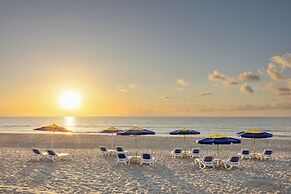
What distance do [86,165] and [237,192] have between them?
7.53 m

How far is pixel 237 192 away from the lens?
31.4ft

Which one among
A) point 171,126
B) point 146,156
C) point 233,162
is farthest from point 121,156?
point 171,126

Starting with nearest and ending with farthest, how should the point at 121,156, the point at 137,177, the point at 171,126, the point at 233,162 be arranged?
1. the point at 137,177
2. the point at 233,162
3. the point at 121,156
4. the point at 171,126

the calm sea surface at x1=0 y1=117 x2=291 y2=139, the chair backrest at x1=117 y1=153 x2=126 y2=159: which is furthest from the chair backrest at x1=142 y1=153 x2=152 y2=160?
the calm sea surface at x1=0 y1=117 x2=291 y2=139

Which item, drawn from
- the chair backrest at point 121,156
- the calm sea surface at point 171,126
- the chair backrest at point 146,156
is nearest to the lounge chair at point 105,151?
the chair backrest at point 121,156

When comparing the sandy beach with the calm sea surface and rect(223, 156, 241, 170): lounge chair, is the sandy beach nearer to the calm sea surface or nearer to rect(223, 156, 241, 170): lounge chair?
rect(223, 156, 241, 170): lounge chair

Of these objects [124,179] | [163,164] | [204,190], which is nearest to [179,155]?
[163,164]

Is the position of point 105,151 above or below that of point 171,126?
above

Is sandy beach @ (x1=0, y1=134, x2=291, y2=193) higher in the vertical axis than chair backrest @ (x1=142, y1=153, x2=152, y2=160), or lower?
lower

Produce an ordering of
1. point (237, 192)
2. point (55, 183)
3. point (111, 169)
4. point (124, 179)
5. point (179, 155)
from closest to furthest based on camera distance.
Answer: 1. point (237, 192)
2. point (55, 183)
3. point (124, 179)
4. point (111, 169)
5. point (179, 155)

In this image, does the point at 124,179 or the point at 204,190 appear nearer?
the point at 204,190

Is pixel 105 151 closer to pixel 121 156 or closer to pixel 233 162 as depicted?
pixel 121 156

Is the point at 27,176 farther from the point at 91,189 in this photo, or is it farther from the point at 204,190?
the point at 204,190

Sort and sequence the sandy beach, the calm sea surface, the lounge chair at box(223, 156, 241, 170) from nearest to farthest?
the sandy beach → the lounge chair at box(223, 156, 241, 170) → the calm sea surface
